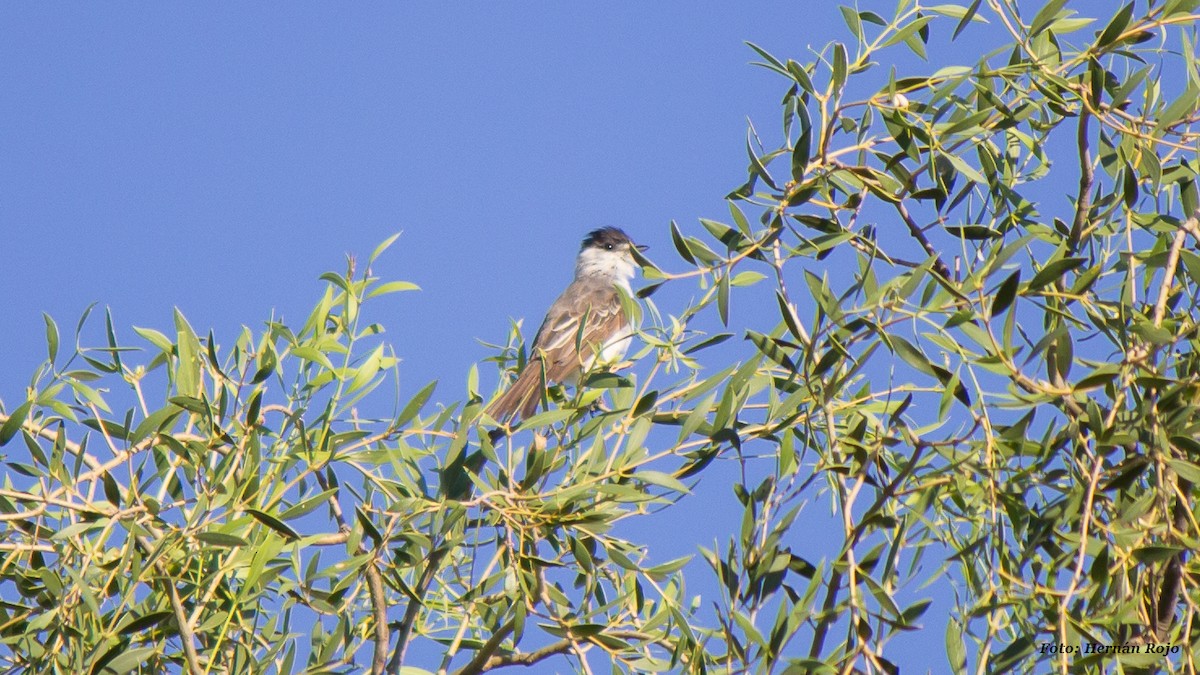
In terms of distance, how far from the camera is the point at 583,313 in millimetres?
4348

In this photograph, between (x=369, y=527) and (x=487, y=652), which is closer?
(x=369, y=527)

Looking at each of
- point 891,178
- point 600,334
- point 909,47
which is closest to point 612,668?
point 891,178

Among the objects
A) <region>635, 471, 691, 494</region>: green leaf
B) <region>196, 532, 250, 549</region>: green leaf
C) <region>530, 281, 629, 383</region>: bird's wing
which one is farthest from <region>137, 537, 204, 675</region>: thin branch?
<region>530, 281, 629, 383</region>: bird's wing

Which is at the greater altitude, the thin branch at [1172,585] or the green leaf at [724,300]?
the green leaf at [724,300]

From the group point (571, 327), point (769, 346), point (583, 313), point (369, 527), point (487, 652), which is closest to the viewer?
point (769, 346)

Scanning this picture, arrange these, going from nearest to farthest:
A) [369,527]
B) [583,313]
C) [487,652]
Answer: [369,527], [487,652], [583,313]

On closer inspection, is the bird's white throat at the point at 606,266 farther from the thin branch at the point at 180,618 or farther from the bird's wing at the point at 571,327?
the thin branch at the point at 180,618

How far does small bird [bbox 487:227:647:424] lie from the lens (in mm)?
4781

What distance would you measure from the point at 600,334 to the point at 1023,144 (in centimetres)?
456

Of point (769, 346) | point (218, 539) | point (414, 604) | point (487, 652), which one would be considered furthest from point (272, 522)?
point (769, 346)

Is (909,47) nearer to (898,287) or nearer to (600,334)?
(898,287)

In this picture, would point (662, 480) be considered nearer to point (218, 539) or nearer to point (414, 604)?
point (414, 604)

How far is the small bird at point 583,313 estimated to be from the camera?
4781 millimetres

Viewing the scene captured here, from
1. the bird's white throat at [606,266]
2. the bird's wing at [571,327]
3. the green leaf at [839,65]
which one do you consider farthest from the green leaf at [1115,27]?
the bird's white throat at [606,266]
